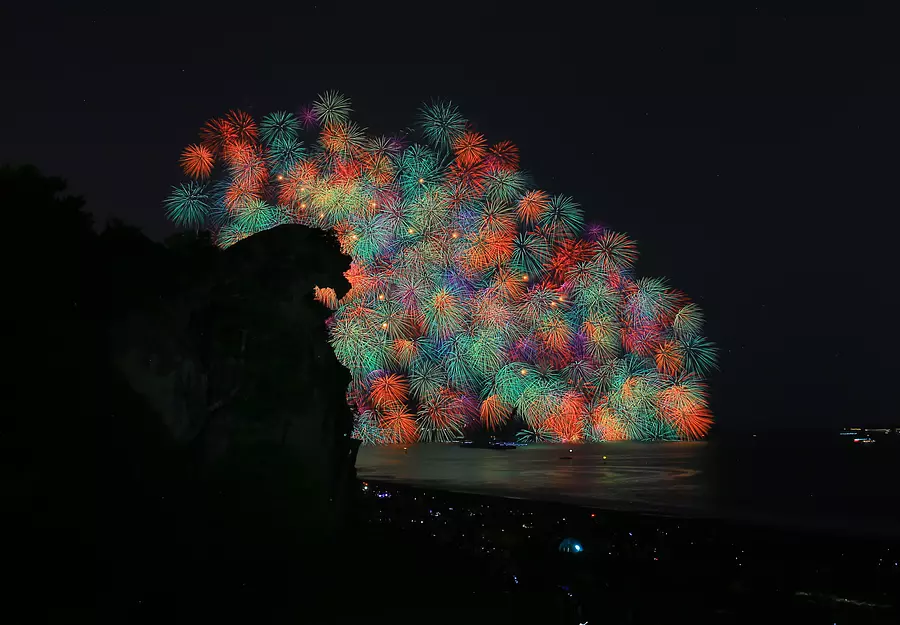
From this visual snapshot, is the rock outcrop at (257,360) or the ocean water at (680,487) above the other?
the rock outcrop at (257,360)

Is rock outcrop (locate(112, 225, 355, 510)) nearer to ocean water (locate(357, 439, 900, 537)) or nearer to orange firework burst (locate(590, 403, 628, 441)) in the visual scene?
ocean water (locate(357, 439, 900, 537))

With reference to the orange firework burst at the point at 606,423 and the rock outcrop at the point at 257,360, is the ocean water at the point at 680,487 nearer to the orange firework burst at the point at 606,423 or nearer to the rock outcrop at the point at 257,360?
the orange firework burst at the point at 606,423

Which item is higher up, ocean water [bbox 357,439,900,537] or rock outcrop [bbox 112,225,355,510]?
rock outcrop [bbox 112,225,355,510]

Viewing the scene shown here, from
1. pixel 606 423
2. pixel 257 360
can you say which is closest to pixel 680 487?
pixel 606 423

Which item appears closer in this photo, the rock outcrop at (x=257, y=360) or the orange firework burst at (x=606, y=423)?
the rock outcrop at (x=257, y=360)

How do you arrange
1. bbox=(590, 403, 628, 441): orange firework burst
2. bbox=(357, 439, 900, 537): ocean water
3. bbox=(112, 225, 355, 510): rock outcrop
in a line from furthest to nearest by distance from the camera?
bbox=(590, 403, 628, 441): orange firework burst, bbox=(357, 439, 900, 537): ocean water, bbox=(112, 225, 355, 510): rock outcrop

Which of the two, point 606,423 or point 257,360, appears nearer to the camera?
point 257,360

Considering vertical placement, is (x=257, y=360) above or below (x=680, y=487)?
above

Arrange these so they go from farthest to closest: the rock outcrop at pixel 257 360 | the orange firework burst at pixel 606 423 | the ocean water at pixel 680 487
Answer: the orange firework burst at pixel 606 423 < the ocean water at pixel 680 487 < the rock outcrop at pixel 257 360

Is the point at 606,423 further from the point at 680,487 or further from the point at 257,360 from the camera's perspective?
the point at 257,360

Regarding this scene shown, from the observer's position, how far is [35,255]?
15.6 meters

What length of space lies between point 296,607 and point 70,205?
8.15 m

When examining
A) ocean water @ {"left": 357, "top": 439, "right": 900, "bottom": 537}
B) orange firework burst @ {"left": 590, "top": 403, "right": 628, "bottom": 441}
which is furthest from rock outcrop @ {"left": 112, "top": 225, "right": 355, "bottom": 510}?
orange firework burst @ {"left": 590, "top": 403, "right": 628, "bottom": 441}

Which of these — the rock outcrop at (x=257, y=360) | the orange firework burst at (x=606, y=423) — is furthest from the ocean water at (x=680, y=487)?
the rock outcrop at (x=257, y=360)
